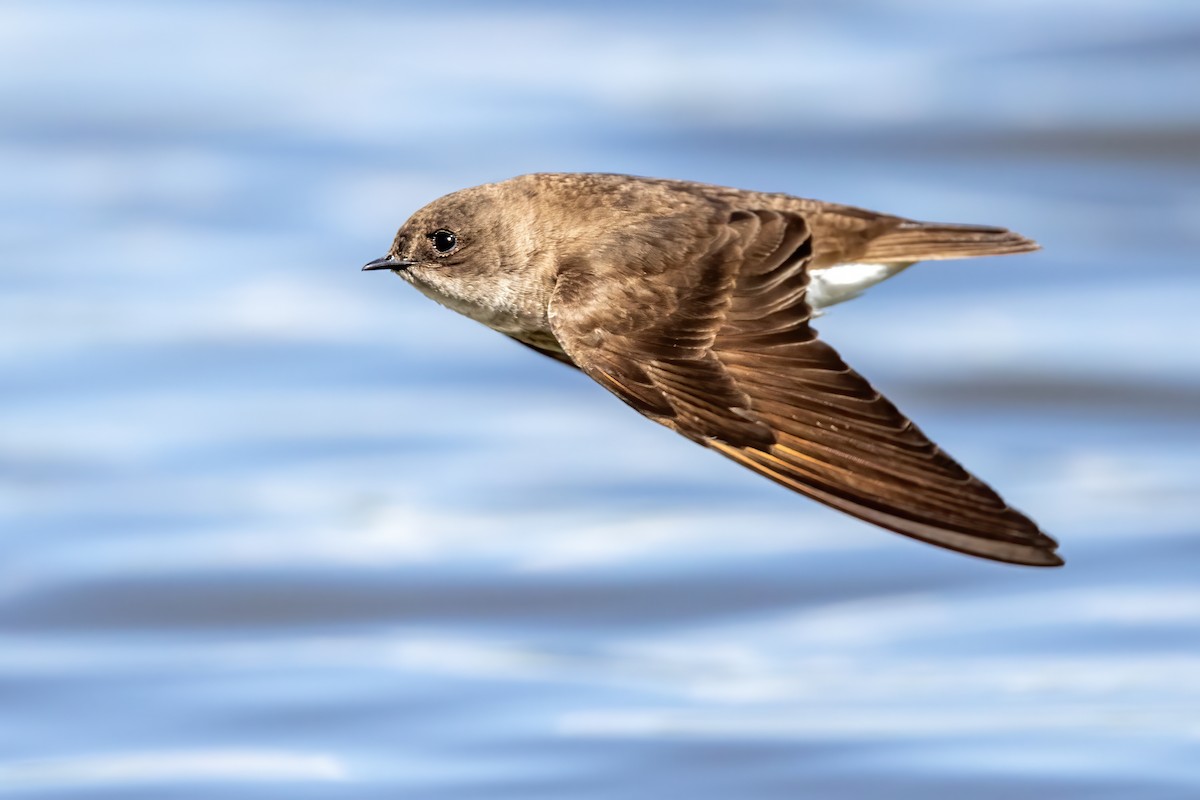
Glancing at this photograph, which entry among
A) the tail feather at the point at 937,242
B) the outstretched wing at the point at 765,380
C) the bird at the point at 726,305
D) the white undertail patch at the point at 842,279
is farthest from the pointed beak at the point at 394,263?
the tail feather at the point at 937,242

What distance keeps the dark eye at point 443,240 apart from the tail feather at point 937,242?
1272 mm

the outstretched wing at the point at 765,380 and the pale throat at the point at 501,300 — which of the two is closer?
the outstretched wing at the point at 765,380

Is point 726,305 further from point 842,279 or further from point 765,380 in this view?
point 842,279

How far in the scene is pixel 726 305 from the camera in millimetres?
9219

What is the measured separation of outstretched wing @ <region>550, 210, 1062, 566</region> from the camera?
27.0 ft

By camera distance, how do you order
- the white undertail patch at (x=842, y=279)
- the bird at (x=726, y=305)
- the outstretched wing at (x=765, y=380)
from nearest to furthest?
the outstretched wing at (x=765, y=380)
the bird at (x=726, y=305)
the white undertail patch at (x=842, y=279)

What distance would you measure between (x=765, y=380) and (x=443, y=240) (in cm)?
135

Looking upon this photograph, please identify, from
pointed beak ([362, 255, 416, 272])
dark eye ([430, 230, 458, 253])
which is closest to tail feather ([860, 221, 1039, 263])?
dark eye ([430, 230, 458, 253])

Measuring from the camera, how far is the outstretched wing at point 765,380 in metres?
8.22

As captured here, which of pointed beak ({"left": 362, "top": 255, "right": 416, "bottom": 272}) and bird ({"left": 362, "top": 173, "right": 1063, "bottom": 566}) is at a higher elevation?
pointed beak ({"left": 362, "top": 255, "right": 416, "bottom": 272})

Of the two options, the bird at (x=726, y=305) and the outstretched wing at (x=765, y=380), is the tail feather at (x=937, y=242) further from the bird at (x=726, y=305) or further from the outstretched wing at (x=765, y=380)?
the outstretched wing at (x=765, y=380)

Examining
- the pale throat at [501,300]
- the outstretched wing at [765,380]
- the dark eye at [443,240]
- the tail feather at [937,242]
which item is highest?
the dark eye at [443,240]

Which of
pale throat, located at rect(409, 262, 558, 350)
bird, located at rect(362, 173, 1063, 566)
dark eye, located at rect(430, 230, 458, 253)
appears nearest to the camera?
bird, located at rect(362, 173, 1063, 566)

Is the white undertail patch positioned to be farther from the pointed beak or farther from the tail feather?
the pointed beak
